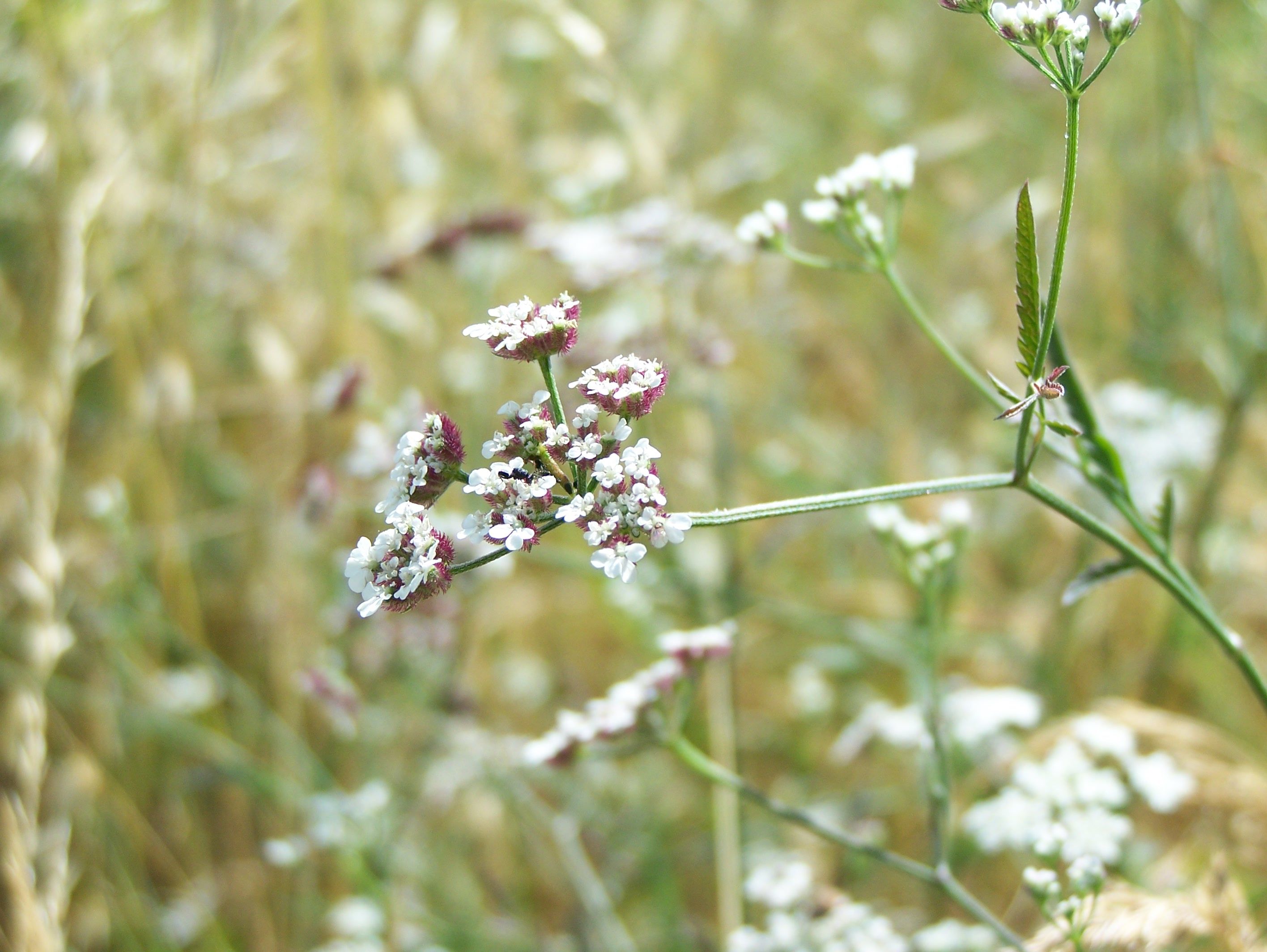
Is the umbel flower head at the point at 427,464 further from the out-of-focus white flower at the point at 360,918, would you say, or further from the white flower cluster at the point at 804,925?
the out-of-focus white flower at the point at 360,918

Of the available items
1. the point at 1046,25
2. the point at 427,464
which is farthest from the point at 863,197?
the point at 427,464

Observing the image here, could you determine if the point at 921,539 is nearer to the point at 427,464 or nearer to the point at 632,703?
the point at 632,703

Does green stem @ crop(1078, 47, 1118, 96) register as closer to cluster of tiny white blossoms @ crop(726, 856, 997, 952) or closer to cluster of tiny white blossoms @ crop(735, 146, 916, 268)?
cluster of tiny white blossoms @ crop(735, 146, 916, 268)

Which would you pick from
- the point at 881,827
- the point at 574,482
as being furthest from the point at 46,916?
the point at 881,827

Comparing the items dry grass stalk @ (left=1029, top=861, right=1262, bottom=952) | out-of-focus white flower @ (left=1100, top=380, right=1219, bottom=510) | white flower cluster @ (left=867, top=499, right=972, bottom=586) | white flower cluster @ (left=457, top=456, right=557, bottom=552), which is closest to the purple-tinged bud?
white flower cluster @ (left=457, top=456, right=557, bottom=552)

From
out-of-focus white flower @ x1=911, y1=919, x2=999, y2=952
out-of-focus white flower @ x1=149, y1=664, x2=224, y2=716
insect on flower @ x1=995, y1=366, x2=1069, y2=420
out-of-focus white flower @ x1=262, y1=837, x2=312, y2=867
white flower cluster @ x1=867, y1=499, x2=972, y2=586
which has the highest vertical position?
insect on flower @ x1=995, y1=366, x2=1069, y2=420

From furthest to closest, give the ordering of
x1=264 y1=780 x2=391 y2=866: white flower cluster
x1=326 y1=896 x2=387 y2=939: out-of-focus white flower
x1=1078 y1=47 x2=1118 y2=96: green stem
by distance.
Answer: x1=326 y1=896 x2=387 y2=939: out-of-focus white flower → x1=264 y1=780 x2=391 y2=866: white flower cluster → x1=1078 y1=47 x2=1118 y2=96: green stem

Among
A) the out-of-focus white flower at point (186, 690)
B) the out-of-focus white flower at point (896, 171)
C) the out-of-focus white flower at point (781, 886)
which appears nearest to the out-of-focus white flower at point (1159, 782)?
the out-of-focus white flower at point (781, 886)
